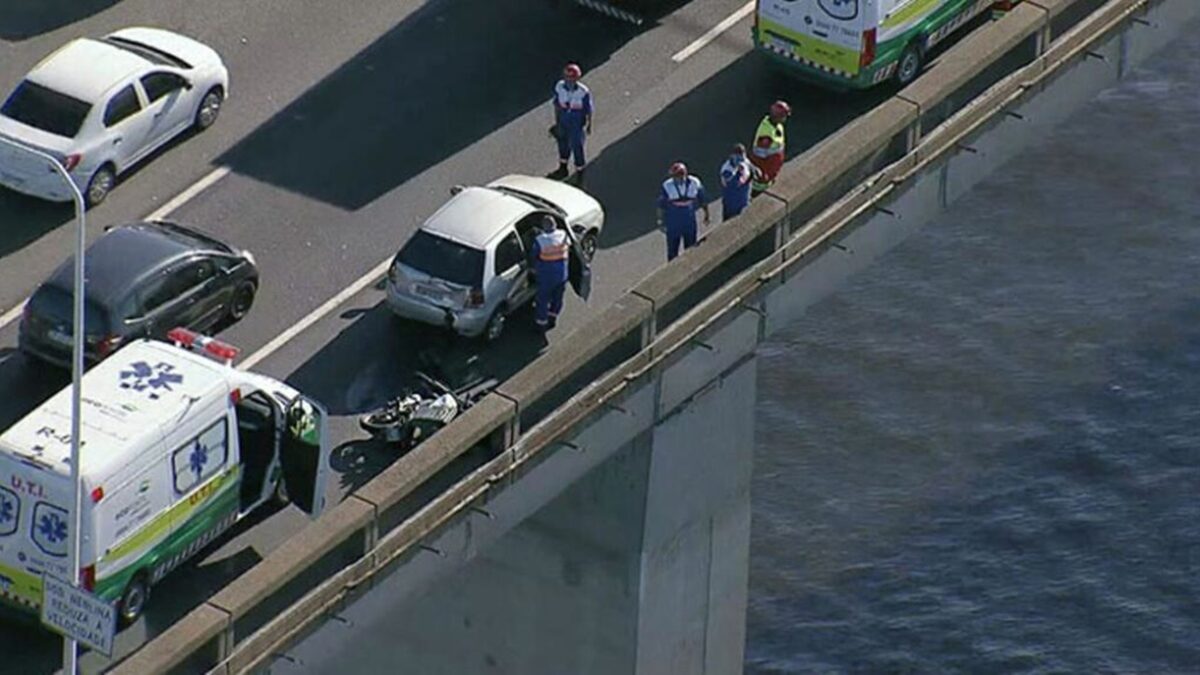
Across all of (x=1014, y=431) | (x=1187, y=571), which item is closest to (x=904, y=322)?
(x=1014, y=431)

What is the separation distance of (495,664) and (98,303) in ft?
31.8

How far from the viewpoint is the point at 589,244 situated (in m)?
51.3

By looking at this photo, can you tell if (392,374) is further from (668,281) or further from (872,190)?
(872,190)

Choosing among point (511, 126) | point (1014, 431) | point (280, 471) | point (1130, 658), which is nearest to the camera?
point (280, 471)

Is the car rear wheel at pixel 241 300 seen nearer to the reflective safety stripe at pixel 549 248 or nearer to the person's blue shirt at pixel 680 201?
the reflective safety stripe at pixel 549 248

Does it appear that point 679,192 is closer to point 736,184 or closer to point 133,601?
point 736,184

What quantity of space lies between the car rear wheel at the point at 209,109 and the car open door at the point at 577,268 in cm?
649

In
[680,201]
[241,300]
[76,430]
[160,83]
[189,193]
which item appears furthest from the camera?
[160,83]

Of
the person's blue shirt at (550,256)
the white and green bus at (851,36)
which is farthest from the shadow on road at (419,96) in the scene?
the person's blue shirt at (550,256)

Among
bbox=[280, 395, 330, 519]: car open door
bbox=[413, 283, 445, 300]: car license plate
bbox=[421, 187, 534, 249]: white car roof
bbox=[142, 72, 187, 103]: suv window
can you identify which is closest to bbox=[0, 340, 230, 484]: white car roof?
bbox=[280, 395, 330, 519]: car open door

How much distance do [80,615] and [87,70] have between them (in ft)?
42.3

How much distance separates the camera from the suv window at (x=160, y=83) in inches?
2071

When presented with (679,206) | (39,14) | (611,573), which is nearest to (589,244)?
(679,206)

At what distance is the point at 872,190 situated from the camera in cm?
5225
